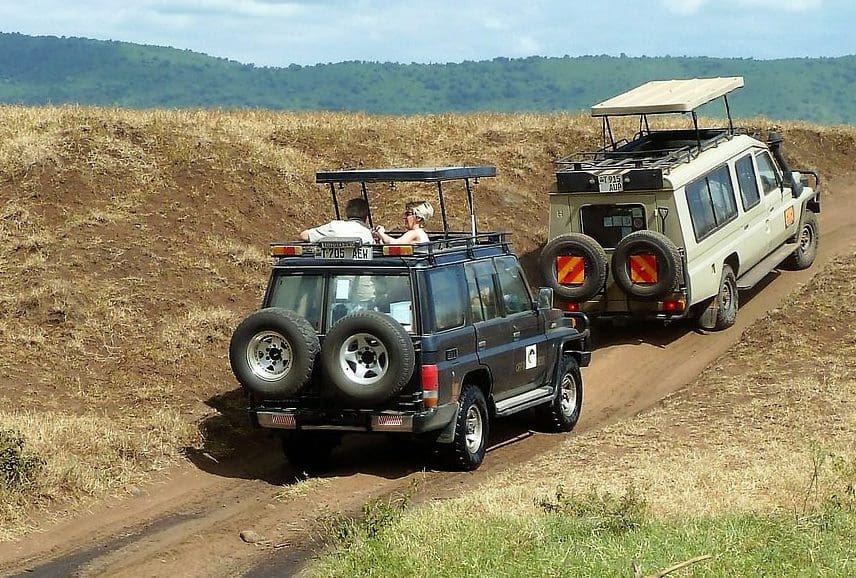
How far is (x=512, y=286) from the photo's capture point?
484 inches

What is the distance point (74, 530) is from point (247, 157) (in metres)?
12.5

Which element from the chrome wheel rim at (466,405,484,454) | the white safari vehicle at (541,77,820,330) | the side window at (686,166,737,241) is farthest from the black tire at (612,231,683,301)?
the chrome wheel rim at (466,405,484,454)

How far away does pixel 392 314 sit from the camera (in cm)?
1084

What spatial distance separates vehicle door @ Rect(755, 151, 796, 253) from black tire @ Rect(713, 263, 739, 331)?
168 cm

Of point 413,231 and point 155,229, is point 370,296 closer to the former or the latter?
point 413,231

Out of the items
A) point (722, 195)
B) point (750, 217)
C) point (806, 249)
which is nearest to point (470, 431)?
point (722, 195)

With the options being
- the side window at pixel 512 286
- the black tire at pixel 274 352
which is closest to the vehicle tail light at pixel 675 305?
the side window at pixel 512 286

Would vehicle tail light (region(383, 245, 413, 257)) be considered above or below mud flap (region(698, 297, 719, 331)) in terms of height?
above

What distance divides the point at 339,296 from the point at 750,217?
8.86 m

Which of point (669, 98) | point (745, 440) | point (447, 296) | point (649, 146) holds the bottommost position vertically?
point (745, 440)

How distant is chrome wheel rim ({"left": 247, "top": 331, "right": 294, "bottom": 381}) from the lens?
10.8 meters

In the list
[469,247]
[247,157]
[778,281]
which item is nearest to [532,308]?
[469,247]

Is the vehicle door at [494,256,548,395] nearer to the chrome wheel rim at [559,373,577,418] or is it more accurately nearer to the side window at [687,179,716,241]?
the chrome wheel rim at [559,373,577,418]

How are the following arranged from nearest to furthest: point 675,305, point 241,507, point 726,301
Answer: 1. point 241,507
2. point 675,305
3. point 726,301
